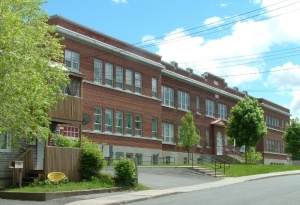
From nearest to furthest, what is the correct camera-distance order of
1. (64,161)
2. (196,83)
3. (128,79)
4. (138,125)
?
(64,161) < (128,79) < (138,125) < (196,83)

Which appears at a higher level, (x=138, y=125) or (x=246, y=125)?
(x=246, y=125)

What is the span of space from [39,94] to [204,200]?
6.97 m

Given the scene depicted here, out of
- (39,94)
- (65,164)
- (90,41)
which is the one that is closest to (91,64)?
(90,41)

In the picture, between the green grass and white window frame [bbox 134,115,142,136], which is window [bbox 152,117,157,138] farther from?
the green grass

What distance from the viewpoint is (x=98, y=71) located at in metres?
36.0

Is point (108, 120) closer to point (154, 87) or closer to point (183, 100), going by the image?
point (154, 87)

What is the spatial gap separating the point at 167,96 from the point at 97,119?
1154cm

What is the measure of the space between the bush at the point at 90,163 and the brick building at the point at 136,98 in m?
7.60

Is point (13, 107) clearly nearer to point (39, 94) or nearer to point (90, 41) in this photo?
point (39, 94)

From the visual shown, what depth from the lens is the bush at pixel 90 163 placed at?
22.8 m

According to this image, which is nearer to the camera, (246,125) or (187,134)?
(187,134)

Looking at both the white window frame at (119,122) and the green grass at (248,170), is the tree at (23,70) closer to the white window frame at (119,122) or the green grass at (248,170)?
the green grass at (248,170)

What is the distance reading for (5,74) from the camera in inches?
623

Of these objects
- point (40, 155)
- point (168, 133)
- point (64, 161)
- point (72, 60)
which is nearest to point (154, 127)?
point (168, 133)
